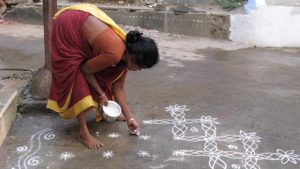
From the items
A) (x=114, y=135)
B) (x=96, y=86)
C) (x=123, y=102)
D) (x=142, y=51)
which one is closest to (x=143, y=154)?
(x=114, y=135)

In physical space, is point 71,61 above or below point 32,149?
above

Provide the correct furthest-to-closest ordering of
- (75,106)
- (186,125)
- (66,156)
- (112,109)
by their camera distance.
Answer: (186,125), (112,109), (75,106), (66,156)

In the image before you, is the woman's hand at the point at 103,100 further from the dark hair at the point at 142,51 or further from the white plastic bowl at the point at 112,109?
the dark hair at the point at 142,51

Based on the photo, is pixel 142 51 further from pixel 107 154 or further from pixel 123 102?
pixel 107 154

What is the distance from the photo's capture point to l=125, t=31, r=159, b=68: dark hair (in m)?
3.39

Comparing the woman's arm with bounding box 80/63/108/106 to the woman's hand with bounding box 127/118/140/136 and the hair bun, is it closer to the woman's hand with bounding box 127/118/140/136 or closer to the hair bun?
the woman's hand with bounding box 127/118/140/136

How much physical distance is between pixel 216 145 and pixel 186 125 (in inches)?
17.5

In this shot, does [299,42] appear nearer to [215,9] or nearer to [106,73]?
[215,9]

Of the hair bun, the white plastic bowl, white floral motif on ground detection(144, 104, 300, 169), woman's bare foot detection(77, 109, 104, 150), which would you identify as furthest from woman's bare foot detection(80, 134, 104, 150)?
the hair bun

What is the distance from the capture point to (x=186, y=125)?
410cm

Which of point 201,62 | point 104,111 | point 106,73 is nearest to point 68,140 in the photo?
point 104,111

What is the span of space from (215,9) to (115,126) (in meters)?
4.14

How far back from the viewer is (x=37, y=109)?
4.28 metres

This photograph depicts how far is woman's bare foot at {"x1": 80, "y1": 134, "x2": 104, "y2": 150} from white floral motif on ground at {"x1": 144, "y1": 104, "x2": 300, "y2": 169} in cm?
60
